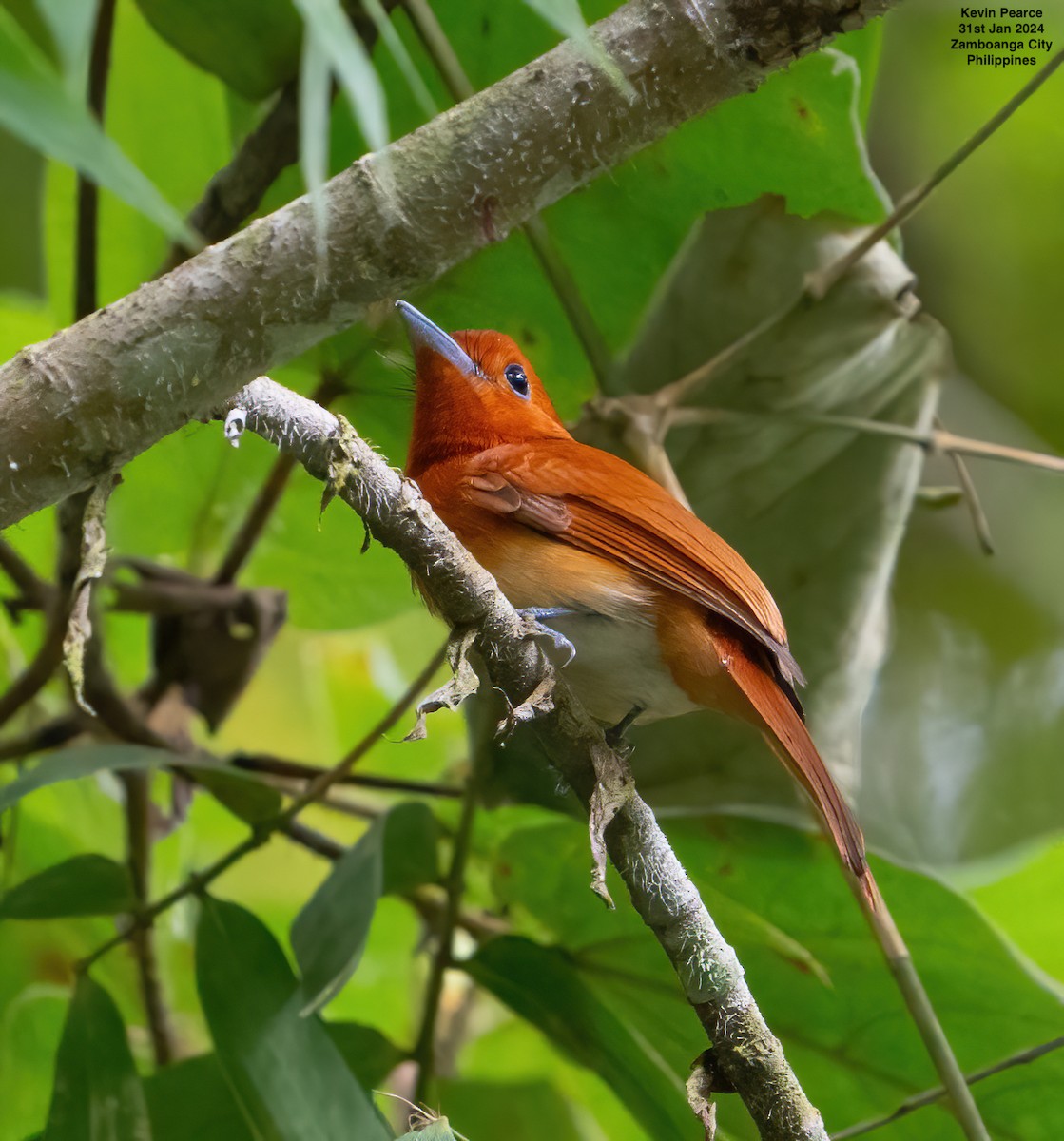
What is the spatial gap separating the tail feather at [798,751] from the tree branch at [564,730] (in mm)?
177

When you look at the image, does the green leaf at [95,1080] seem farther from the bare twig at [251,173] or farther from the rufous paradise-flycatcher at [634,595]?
the bare twig at [251,173]

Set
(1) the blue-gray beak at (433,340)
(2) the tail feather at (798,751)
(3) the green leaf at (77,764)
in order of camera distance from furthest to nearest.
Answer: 1. (1) the blue-gray beak at (433,340)
2. (3) the green leaf at (77,764)
3. (2) the tail feather at (798,751)

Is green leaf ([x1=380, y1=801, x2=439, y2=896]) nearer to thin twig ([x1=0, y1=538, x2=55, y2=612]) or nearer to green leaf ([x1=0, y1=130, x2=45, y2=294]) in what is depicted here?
thin twig ([x1=0, y1=538, x2=55, y2=612])

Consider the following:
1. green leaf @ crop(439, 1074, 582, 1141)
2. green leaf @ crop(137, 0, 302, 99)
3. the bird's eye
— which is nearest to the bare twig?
green leaf @ crop(137, 0, 302, 99)

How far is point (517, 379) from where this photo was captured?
1894 millimetres

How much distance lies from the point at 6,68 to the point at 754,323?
1.59 meters

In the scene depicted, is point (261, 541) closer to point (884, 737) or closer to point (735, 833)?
point (735, 833)

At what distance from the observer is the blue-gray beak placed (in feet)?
5.81

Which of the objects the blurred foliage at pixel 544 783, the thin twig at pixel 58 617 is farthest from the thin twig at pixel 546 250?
the thin twig at pixel 58 617

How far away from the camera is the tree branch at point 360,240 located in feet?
3.65

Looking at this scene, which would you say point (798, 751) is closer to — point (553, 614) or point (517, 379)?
point (553, 614)

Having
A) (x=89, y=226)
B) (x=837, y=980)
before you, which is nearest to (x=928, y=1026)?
(x=837, y=980)

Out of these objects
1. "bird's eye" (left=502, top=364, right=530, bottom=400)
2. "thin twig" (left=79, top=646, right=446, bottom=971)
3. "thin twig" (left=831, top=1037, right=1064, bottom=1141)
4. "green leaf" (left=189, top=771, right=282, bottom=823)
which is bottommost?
"thin twig" (left=831, top=1037, right=1064, bottom=1141)

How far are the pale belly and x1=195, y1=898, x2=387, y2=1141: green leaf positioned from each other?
55 cm
